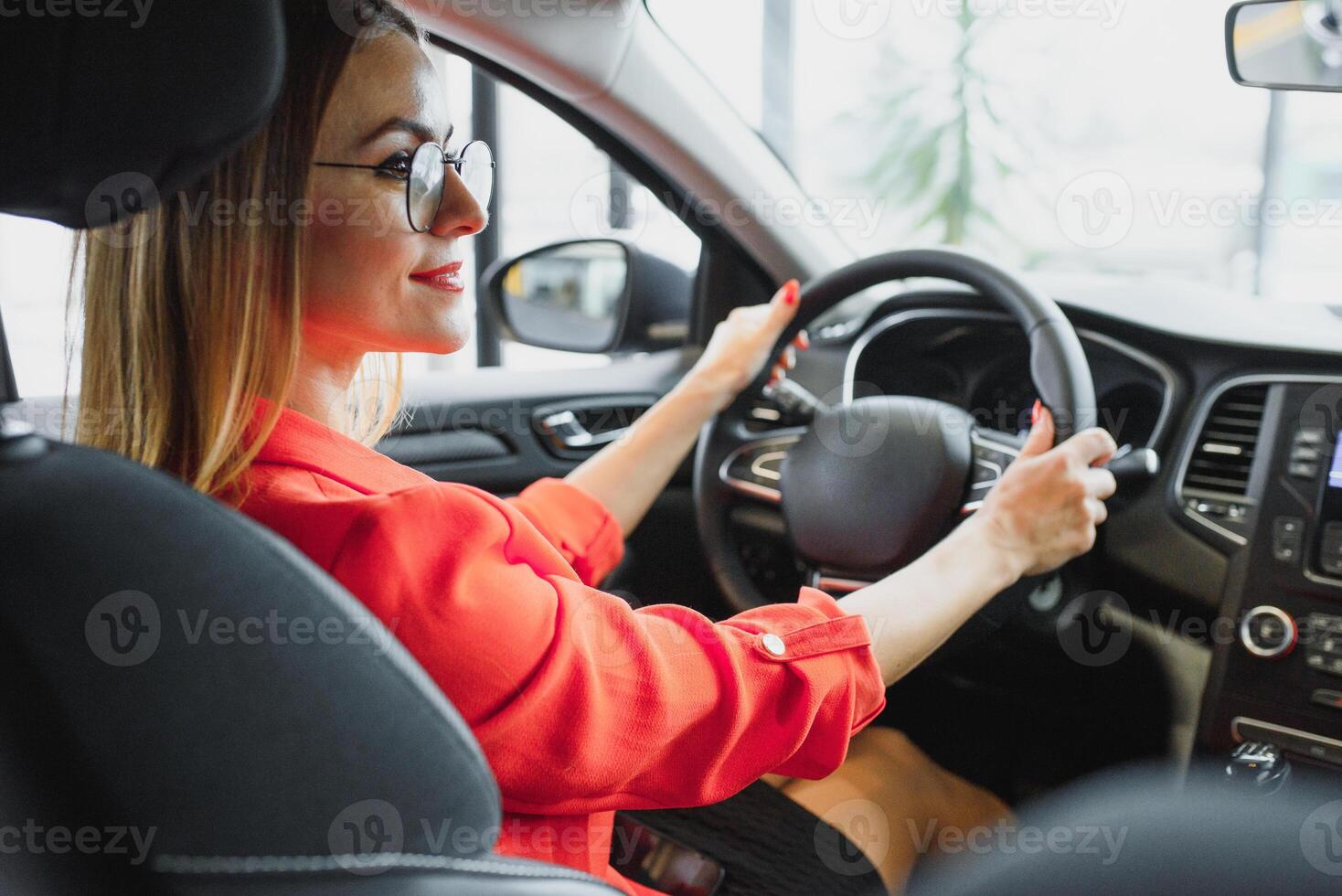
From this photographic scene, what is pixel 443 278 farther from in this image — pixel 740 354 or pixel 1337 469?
pixel 1337 469

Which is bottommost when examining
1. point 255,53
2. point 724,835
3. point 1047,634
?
point 724,835

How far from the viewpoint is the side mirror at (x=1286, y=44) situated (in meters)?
1.28

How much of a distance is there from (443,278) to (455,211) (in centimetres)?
5

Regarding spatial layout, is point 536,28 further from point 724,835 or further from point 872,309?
Answer: point 724,835

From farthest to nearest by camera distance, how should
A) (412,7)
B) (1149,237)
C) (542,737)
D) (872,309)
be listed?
(1149,237) → (872,309) → (412,7) → (542,737)

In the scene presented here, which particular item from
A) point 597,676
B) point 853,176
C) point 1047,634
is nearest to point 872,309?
point 1047,634

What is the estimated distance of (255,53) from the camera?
623mm

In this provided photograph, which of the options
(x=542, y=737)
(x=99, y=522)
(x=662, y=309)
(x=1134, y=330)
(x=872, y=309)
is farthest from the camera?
(x=662, y=309)

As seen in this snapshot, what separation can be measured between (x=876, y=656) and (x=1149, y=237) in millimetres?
6594

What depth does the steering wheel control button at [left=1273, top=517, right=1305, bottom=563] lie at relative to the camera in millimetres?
1318

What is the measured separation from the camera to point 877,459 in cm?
143

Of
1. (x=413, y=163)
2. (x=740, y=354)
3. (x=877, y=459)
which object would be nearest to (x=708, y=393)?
(x=740, y=354)

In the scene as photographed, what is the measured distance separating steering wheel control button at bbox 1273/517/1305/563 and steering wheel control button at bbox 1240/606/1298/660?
0.19 ft

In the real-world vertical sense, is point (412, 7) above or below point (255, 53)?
above
